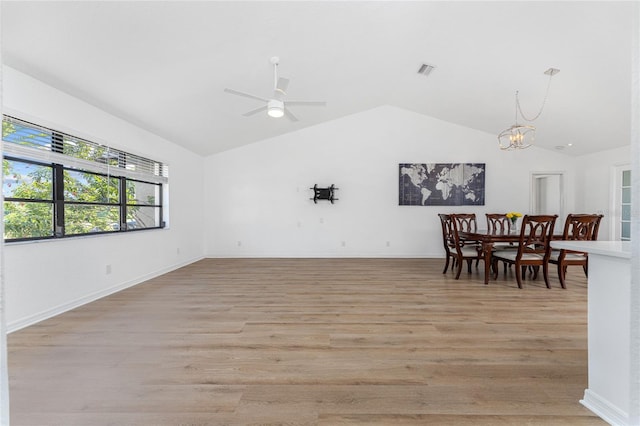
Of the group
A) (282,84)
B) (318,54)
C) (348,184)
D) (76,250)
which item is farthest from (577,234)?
(76,250)

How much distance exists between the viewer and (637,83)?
115 cm

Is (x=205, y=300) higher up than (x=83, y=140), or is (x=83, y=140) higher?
(x=83, y=140)

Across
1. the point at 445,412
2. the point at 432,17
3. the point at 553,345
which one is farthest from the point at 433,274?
the point at 432,17

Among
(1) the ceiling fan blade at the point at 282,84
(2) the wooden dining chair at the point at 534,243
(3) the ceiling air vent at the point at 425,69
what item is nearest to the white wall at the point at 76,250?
(1) the ceiling fan blade at the point at 282,84

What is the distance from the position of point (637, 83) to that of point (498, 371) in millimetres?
1764

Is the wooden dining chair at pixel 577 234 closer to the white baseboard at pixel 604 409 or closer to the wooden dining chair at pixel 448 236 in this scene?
the wooden dining chair at pixel 448 236

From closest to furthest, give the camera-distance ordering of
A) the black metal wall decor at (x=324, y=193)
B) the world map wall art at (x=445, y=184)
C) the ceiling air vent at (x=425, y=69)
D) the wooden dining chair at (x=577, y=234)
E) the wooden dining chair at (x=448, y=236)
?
the wooden dining chair at (x=577, y=234), the ceiling air vent at (x=425, y=69), the wooden dining chair at (x=448, y=236), the world map wall art at (x=445, y=184), the black metal wall decor at (x=324, y=193)

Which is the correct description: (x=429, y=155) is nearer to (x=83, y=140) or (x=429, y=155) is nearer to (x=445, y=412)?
(x=445, y=412)

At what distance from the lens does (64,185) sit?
3096mm

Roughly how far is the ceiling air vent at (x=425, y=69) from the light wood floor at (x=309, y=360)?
11.1 ft

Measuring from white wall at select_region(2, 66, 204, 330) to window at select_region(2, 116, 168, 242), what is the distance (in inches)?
5.1

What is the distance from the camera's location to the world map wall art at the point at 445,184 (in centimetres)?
627

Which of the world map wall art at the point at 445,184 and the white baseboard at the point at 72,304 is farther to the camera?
the world map wall art at the point at 445,184

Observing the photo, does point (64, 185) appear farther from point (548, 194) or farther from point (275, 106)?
point (548, 194)
